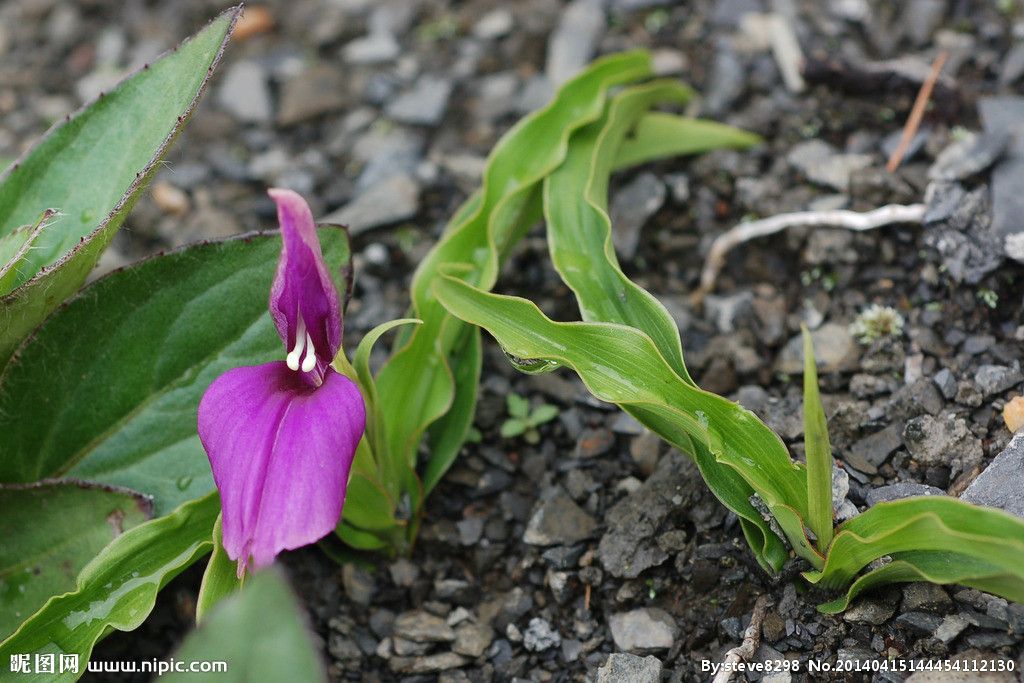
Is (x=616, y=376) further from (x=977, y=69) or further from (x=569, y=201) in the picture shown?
(x=977, y=69)

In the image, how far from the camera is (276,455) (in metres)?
1.69

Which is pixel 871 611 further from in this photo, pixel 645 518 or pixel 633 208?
pixel 633 208

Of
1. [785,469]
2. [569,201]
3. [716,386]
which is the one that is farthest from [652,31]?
[785,469]

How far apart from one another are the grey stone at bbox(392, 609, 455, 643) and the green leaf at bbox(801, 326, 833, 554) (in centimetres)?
87

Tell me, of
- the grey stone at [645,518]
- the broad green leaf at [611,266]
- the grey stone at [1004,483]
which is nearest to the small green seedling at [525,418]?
the grey stone at [645,518]

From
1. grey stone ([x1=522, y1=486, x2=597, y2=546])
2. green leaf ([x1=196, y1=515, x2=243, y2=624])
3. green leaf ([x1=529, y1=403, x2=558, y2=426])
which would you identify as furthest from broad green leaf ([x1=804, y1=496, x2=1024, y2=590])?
green leaf ([x1=196, y1=515, x2=243, y2=624])

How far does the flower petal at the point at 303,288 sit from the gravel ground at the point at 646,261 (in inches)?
30.5

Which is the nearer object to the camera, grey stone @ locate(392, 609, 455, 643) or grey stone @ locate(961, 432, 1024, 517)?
grey stone @ locate(961, 432, 1024, 517)

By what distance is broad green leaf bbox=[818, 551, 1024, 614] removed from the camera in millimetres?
1583

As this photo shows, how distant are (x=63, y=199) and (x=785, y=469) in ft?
5.54

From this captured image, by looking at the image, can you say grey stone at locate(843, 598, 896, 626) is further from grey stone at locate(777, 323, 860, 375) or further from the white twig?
the white twig

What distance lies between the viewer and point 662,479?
2230 millimetres

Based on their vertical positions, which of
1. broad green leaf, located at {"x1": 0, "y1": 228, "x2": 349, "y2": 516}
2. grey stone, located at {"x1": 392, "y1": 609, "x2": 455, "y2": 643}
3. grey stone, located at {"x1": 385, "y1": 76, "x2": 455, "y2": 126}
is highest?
broad green leaf, located at {"x1": 0, "y1": 228, "x2": 349, "y2": 516}

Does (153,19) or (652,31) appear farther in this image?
(153,19)
